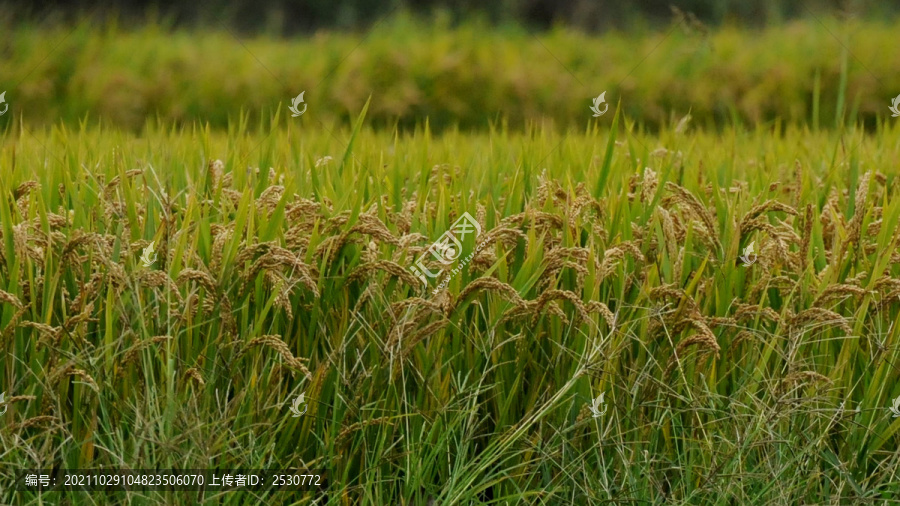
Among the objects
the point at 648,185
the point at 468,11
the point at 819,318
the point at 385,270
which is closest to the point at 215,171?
the point at 385,270

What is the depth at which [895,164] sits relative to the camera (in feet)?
8.64

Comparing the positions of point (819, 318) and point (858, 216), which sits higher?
point (858, 216)

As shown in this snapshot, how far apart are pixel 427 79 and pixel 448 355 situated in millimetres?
4714

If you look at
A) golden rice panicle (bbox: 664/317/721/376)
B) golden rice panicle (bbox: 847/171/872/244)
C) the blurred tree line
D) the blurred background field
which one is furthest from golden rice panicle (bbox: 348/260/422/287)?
the blurred tree line

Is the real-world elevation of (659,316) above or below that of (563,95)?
above

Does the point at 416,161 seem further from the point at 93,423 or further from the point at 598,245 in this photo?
the point at 93,423

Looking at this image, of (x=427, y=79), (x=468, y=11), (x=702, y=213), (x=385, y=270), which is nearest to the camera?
(x=385, y=270)

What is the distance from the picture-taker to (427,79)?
615cm

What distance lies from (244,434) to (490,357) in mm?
410

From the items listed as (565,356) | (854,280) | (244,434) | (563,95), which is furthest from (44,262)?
(563,95)

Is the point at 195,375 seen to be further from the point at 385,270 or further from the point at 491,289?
the point at 491,289

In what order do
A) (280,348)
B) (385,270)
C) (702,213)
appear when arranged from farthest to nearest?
(702,213)
(385,270)
(280,348)

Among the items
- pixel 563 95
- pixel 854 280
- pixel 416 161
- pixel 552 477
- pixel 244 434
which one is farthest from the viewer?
pixel 563 95

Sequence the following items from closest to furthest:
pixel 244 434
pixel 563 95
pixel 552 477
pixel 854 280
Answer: pixel 244 434 < pixel 552 477 < pixel 854 280 < pixel 563 95
